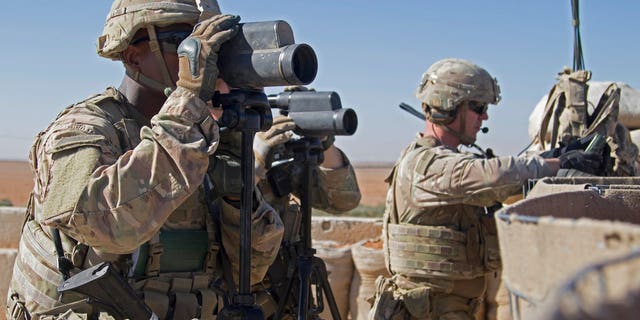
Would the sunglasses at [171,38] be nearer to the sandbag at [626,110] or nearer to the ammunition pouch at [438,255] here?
the ammunition pouch at [438,255]

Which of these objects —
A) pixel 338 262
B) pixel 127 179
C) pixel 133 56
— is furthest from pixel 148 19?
pixel 338 262

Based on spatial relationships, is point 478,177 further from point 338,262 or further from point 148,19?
point 338,262

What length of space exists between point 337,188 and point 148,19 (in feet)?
7.09

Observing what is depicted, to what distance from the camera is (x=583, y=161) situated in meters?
3.97

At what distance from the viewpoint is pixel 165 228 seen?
110 inches

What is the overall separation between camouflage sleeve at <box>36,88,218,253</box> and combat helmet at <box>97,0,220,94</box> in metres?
0.39

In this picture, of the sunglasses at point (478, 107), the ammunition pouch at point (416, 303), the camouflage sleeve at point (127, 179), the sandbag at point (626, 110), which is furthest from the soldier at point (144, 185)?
the sandbag at point (626, 110)

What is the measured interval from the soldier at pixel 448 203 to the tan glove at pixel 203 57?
186cm

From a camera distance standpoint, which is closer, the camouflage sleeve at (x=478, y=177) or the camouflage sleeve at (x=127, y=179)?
the camouflage sleeve at (x=127, y=179)

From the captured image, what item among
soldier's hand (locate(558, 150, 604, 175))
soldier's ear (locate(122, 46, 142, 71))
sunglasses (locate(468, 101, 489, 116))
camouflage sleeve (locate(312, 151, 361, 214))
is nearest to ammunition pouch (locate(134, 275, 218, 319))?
soldier's ear (locate(122, 46, 142, 71))

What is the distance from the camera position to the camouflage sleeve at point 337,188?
15.2ft

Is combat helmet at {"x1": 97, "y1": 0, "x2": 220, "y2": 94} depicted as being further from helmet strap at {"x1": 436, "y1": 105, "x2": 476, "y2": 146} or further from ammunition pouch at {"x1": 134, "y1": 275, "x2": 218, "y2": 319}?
helmet strap at {"x1": 436, "y1": 105, "x2": 476, "y2": 146}

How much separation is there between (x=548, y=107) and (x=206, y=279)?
3.14 metres

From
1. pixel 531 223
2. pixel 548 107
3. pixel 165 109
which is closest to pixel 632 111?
pixel 548 107
